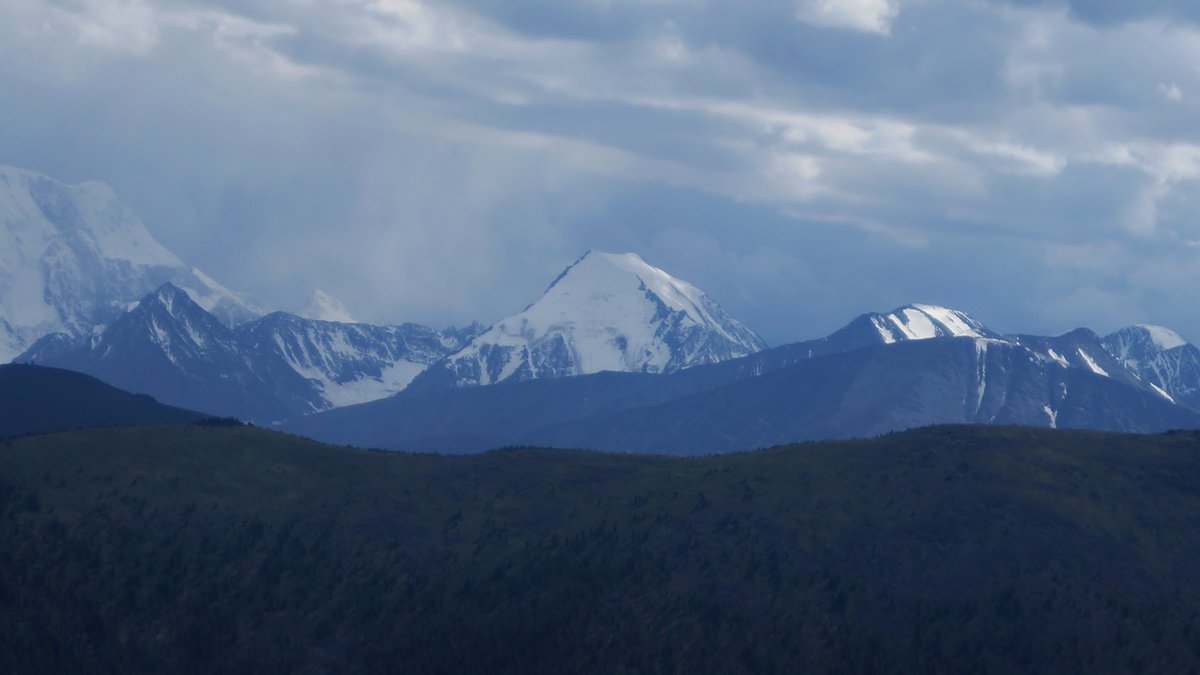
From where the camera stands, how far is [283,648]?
199375 millimetres

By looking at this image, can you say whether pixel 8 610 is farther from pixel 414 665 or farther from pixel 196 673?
pixel 414 665

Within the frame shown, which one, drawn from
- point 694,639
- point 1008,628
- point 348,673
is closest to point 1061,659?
point 1008,628

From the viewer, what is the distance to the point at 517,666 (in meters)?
196

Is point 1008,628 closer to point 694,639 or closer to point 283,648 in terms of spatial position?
point 694,639

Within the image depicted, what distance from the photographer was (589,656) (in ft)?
647

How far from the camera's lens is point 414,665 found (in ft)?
643

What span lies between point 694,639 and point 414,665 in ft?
103

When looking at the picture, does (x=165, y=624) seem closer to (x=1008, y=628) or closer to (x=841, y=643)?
(x=841, y=643)

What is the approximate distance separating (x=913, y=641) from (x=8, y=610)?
9896 cm

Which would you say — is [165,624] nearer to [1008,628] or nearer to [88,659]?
[88,659]

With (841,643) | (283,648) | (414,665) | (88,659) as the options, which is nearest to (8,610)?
(88,659)

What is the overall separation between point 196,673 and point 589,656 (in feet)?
141

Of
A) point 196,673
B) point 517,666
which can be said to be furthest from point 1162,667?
point 196,673

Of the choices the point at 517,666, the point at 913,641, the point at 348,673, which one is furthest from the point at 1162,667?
the point at 348,673
